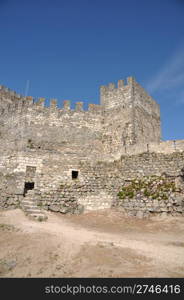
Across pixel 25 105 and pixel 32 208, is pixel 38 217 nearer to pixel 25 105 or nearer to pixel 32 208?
pixel 32 208

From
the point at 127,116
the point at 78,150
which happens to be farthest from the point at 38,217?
the point at 127,116

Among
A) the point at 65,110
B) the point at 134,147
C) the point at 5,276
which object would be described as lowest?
the point at 5,276

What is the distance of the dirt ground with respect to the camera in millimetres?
5363

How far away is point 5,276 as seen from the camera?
209 inches

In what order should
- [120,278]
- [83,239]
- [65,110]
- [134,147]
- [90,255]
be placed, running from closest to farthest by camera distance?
[120,278] → [90,255] → [83,239] → [134,147] → [65,110]

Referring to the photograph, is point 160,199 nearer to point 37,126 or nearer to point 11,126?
point 37,126

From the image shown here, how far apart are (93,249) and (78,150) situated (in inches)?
395

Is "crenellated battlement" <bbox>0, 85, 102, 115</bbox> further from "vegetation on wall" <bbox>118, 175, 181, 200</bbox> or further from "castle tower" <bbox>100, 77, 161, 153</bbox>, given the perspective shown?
"vegetation on wall" <bbox>118, 175, 181, 200</bbox>

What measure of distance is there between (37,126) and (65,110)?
254 cm

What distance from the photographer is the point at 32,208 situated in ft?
41.8

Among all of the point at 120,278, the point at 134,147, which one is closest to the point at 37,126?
the point at 134,147

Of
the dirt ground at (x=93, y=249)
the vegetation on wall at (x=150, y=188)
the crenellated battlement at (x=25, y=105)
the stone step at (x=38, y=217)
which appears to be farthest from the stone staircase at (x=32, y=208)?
the crenellated battlement at (x=25, y=105)

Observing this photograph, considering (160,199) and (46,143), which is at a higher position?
(46,143)

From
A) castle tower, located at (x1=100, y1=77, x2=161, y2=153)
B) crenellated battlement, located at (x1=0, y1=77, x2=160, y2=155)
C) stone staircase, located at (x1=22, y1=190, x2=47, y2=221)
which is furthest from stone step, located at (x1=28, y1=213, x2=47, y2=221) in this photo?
castle tower, located at (x1=100, y1=77, x2=161, y2=153)
